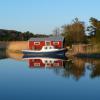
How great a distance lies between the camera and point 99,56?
41.4 metres

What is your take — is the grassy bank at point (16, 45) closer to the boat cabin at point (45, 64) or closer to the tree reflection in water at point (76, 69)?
the boat cabin at point (45, 64)

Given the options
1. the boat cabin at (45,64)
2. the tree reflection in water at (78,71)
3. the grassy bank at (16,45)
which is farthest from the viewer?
the grassy bank at (16,45)

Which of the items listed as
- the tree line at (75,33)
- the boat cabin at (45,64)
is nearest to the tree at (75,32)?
the tree line at (75,33)

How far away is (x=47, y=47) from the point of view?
169ft

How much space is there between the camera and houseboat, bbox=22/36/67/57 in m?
50.7

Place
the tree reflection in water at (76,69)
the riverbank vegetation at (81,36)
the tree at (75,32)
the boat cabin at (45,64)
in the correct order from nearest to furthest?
1. the tree reflection in water at (76,69)
2. the boat cabin at (45,64)
3. the riverbank vegetation at (81,36)
4. the tree at (75,32)

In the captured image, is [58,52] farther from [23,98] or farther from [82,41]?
[23,98]

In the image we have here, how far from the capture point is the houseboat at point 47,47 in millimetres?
50722

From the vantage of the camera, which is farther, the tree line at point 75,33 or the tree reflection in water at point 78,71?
the tree line at point 75,33

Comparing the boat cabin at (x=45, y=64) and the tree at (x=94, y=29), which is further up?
the tree at (x=94, y=29)

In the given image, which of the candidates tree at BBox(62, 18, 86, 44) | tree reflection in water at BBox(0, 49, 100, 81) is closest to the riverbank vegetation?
tree at BBox(62, 18, 86, 44)

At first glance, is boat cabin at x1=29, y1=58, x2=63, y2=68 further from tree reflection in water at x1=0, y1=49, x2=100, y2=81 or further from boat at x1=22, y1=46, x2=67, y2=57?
boat at x1=22, y1=46, x2=67, y2=57

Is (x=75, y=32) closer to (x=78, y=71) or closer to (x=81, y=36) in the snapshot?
(x=81, y=36)

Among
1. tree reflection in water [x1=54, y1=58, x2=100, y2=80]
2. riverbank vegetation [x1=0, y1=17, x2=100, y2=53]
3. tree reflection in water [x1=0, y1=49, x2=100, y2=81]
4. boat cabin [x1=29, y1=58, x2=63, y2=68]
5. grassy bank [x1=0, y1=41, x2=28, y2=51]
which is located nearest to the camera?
tree reflection in water [x1=54, y1=58, x2=100, y2=80]
